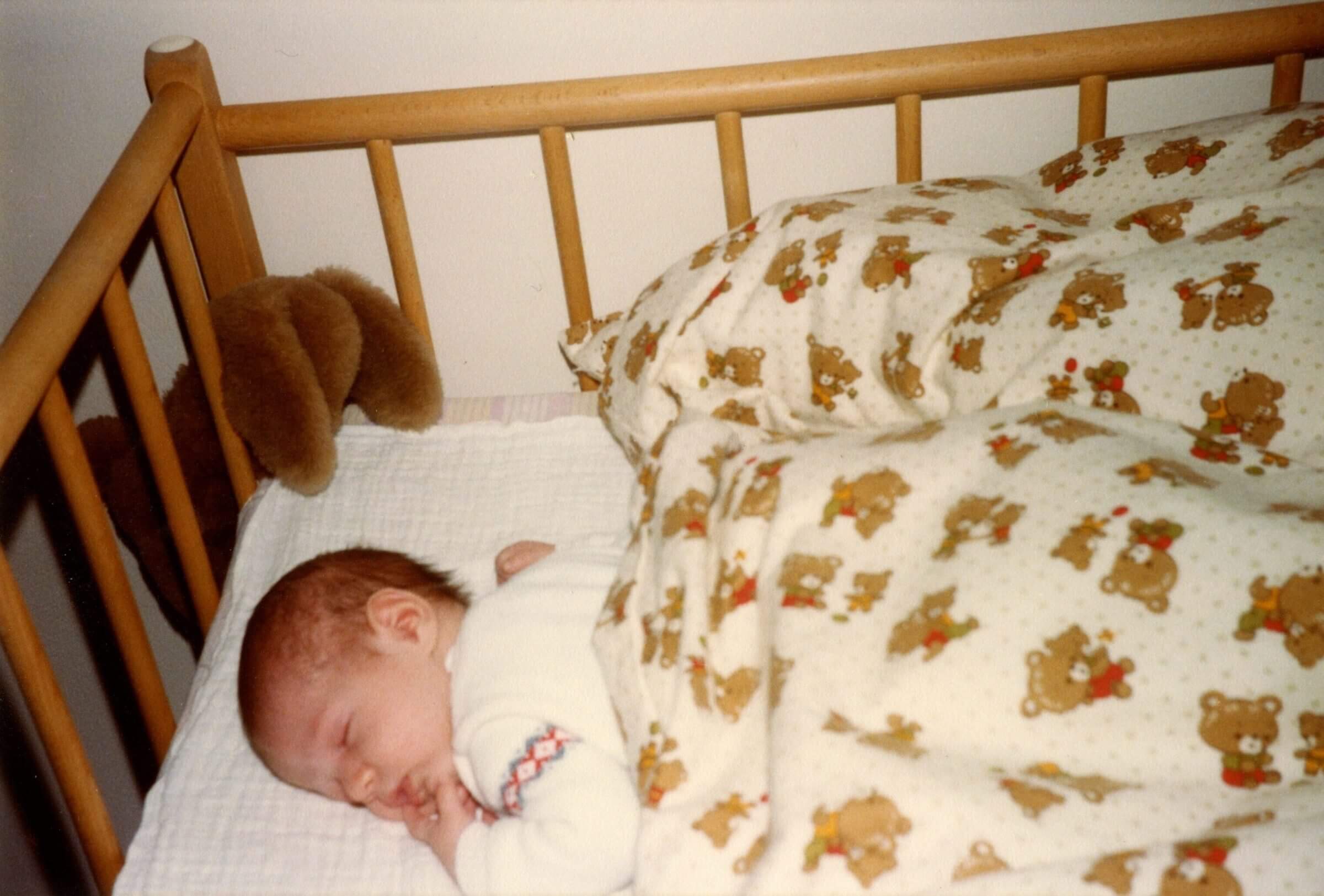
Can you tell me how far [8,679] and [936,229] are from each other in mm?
1119

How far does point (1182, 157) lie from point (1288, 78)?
0.18m

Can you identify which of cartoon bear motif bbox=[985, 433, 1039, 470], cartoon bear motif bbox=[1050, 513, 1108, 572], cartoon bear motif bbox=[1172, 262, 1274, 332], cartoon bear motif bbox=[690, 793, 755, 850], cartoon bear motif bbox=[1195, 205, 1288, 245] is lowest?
cartoon bear motif bbox=[690, 793, 755, 850]

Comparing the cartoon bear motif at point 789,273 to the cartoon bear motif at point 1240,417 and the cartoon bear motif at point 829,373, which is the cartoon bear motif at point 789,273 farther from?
the cartoon bear motif at point 1240,417

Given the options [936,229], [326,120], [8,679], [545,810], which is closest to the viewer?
[545,810]

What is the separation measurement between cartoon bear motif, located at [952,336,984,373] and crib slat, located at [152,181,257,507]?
679 millimetres

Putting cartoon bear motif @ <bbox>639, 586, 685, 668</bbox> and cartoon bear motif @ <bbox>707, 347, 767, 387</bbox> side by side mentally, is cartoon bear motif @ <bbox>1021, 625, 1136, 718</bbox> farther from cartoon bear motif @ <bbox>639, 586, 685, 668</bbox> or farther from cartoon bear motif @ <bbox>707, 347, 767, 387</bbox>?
cartoon bear motif @ <bbox>707, 347, 767, 387</bbox>

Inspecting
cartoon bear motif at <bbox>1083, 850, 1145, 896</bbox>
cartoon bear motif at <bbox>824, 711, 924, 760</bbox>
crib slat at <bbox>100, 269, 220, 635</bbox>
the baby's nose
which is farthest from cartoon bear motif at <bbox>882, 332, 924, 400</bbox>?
crib slat at <bbox>100, 269, 220, 635</bbox>

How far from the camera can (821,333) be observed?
105 centimetres

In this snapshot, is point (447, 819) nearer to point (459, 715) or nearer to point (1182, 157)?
point (459, 715)

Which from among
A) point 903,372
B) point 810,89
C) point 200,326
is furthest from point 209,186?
point 903,372

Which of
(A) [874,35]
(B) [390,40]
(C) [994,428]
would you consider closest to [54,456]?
(B) [390,40]

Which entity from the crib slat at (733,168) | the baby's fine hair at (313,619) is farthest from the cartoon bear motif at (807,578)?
the crib slat at (733,168)

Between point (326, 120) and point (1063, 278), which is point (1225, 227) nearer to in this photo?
point (1063, 278)

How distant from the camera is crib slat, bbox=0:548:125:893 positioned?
31.2 inches
